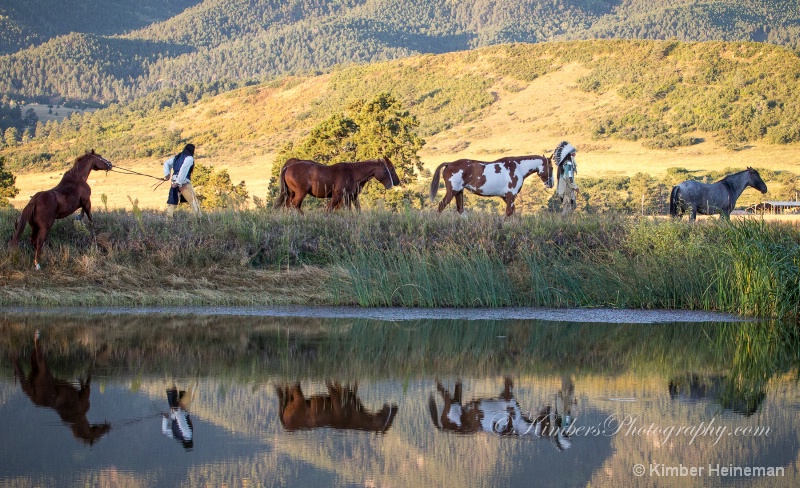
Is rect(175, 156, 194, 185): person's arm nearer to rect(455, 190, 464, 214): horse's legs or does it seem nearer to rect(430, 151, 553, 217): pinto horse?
rect(430, 151, 553, 217): pinto horse

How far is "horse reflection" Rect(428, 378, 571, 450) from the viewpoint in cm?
747

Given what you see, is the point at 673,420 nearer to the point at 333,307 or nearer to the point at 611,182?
the point at 333,307

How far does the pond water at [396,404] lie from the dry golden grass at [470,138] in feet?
129

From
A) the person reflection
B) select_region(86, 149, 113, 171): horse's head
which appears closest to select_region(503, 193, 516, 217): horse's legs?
select_region(86, 149, 113, 171): horse's head

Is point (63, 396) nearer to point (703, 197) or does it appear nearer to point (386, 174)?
point (386, 174)

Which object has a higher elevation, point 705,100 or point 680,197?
point 705,100

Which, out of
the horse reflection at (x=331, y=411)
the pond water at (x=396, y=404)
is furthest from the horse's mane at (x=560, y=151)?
the horse reflection at (x=331, y=411)

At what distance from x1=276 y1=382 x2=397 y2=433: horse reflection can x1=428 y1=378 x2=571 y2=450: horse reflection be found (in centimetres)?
44

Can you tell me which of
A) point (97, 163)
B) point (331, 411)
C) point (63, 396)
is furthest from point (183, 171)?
point (331, 411)

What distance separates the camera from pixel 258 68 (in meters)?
189

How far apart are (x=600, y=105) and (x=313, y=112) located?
86.3ft

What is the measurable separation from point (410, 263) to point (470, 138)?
63208 millimetres

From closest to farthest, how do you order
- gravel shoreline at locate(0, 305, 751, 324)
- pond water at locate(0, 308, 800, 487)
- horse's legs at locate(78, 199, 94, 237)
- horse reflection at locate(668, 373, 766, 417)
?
pond water at locate(0, 308, 800, 487) → horse reflection at locate(668, 373, 766, 417) → gravel shoreline at locate(0, 305, 751, 324) → horse's legs at locate(78, 199, 94, 237)

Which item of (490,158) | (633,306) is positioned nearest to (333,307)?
(633,306)
